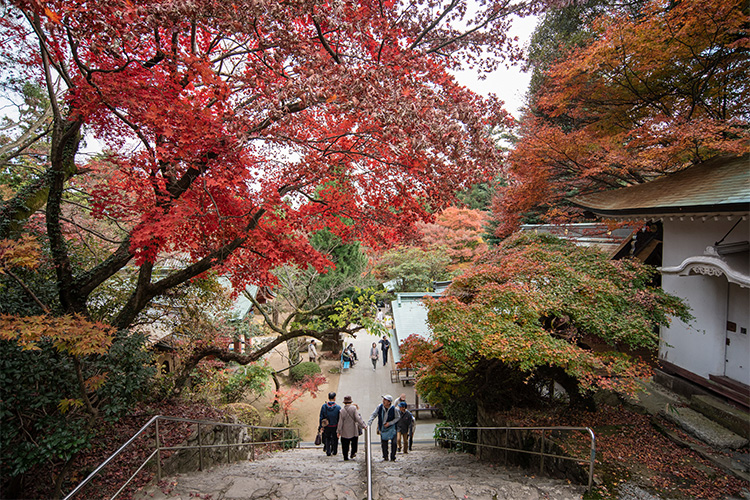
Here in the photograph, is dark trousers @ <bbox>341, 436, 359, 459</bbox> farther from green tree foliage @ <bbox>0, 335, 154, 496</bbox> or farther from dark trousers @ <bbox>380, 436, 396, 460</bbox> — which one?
green tree foliage @ <bbox>0, 335, 154, 496</bbox>

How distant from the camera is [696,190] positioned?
6.61 metres

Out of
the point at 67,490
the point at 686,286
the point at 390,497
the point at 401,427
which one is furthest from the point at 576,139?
the point at 67,490

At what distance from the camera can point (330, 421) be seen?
7.14 metres

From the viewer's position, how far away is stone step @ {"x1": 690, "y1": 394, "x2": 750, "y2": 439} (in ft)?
18.9

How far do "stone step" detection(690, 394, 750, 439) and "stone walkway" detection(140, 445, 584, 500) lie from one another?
3.51m

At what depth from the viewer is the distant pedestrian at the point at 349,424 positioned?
661cm

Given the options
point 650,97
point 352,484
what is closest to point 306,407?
point 352,484

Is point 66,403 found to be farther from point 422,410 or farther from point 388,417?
point 422,410

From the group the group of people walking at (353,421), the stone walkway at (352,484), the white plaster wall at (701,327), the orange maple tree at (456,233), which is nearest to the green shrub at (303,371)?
the group of people walking at (353,421)

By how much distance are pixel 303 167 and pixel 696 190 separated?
293 inches

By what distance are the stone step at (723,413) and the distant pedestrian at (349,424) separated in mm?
6396

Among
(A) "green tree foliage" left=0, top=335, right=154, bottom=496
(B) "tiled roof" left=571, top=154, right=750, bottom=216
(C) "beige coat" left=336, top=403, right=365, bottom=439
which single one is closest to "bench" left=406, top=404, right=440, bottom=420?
(C) "beige coat" left=336, top=403, right=365, bottom=439

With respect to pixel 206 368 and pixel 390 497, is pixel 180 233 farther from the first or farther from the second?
pixel 390 497

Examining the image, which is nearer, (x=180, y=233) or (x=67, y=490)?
(x=67, y=490)
